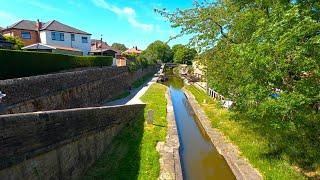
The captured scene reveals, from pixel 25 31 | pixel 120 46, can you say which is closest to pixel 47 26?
pixel 25 31

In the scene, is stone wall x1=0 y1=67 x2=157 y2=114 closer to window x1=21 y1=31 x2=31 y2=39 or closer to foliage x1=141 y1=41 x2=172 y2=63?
window x1=21 y1=31 x2=31 y2=39

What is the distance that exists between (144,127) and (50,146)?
10432 mm

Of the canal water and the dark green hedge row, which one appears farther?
the dark green hedge row

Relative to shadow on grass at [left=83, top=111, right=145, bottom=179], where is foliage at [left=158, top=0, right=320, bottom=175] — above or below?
above

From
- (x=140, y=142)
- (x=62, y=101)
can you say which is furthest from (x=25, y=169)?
(x=62, y=101)

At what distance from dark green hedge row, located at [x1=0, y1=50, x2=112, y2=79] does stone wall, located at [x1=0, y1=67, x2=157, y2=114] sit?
5.05 feet

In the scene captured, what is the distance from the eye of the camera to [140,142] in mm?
17469

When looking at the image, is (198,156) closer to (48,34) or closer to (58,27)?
(48,34)

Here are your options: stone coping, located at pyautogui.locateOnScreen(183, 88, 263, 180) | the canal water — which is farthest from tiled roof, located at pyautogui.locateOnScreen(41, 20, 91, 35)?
stone coping, located at pyautogui.locateOnScreen(183, 88, 263, 180)

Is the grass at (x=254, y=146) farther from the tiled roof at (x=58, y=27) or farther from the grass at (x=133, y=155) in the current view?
the tiled roof at (x=58, y=27)

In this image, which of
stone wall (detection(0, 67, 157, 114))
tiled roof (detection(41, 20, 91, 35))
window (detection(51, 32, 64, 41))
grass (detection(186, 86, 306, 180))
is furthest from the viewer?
window (detection(51, 32, 64, 41))

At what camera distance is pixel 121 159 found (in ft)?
48.3

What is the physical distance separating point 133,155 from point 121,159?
865 mm

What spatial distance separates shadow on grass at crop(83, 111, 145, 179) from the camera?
513 inches
